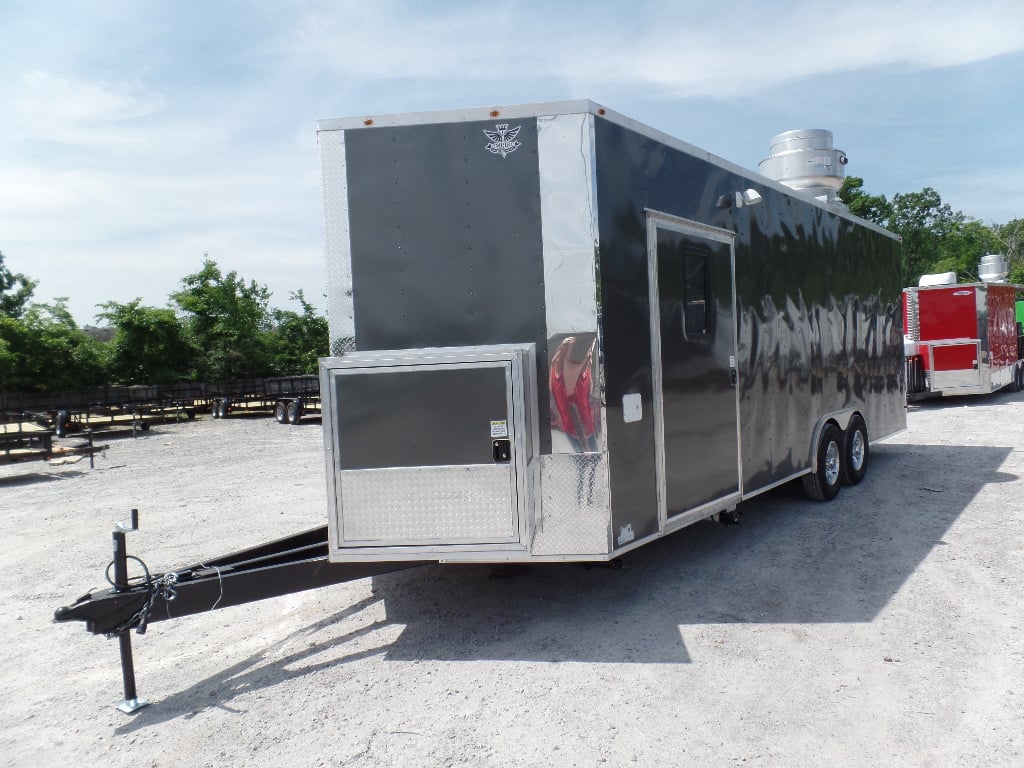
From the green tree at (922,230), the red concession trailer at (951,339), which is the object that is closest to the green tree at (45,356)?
the red concession trailer at (951,339)

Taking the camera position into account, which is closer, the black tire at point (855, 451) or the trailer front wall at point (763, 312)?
the trailer front wall at point (763, 312)

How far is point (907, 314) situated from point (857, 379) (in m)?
8.74

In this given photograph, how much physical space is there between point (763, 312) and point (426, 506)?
343cm

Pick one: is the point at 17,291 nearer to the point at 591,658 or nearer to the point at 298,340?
the point at 298,340

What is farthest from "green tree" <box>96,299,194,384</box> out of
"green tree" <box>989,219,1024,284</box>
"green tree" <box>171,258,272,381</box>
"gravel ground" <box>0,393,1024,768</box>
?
"green tree" <box>989,219,1024,284</box>

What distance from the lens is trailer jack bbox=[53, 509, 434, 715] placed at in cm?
368

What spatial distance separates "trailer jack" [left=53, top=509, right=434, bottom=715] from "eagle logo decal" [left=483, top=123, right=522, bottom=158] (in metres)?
2.45

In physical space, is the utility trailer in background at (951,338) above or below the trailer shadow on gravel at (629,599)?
above

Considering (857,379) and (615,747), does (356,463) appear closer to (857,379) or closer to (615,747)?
(615,747)

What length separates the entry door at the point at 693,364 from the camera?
4.87 metres

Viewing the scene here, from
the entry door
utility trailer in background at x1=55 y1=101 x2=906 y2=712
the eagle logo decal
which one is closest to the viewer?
utility trailer in background at x1=55 y1=101 x2=906 y2=712

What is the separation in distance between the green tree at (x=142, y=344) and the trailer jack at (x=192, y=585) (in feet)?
79.7

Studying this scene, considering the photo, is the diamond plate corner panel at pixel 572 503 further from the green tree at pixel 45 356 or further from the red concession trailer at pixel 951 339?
the green tree at pixel 45 356

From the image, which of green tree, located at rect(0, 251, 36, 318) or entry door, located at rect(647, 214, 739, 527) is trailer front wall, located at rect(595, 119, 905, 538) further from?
green tree, located at rect(0, 251, 36, 318)
